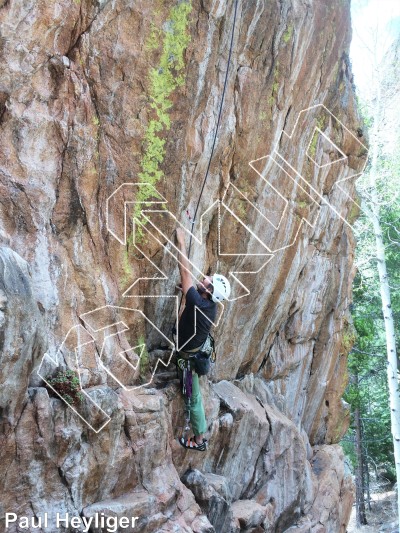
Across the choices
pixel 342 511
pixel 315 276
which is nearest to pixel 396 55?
pixel 315 276

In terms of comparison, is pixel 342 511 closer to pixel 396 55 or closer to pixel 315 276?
pixel 315 276

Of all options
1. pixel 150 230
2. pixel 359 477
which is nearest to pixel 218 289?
pixel 150 230

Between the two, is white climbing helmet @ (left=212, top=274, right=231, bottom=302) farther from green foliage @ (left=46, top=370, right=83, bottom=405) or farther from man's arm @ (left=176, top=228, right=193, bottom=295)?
green foliage @ (left=46, top=370, right=83, bottom=405)

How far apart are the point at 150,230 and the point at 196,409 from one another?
2.47m

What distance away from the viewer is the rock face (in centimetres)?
564

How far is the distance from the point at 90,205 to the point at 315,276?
256 inches

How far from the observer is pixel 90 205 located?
643 cm

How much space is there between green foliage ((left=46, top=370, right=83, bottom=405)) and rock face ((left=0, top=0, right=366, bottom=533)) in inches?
3.2

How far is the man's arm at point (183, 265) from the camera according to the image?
703 cm

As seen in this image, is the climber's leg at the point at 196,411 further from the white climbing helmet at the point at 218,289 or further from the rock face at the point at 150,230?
the white climbing helmet at the point at 218,289

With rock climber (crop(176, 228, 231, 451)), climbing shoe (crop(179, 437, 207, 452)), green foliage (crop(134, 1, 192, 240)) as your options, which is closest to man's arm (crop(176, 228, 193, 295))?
rock climber (crop(176, 228, 231, 451))

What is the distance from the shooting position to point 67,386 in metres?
5.62

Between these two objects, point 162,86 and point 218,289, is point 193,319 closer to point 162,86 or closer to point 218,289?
point 218,289
